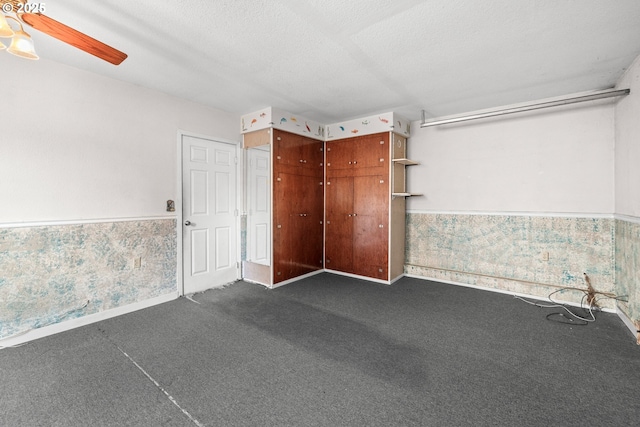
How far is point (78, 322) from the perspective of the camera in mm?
2938

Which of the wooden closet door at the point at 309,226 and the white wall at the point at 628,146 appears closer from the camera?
the white wall at the point at 628,146

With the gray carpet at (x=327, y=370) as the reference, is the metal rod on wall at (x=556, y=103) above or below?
above

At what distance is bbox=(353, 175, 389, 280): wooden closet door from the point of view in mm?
4441

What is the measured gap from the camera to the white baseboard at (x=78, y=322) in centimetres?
258

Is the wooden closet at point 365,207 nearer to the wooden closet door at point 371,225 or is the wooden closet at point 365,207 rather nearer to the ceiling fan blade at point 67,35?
the wooden closet door at point 371,225

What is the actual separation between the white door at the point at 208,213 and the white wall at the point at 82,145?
251mm

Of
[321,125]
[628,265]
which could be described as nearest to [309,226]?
[321,125]

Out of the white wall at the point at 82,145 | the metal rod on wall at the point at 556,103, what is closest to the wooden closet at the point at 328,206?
the metal rod on wall at the point at 556,103

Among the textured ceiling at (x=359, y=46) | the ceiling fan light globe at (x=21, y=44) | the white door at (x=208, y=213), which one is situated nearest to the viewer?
the ceiling fan light globe at (x=21, y=44)

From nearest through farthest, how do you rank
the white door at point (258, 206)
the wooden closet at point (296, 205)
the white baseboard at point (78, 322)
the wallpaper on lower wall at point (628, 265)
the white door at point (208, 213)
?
1. the white baseboard at point (78, 322)
2. the wallpaper on lower wall at point (628, 265)
3. the white door at point (208, 213)
4. the wooden closet at point (296, 205)
5. the white door at point (258, 206)

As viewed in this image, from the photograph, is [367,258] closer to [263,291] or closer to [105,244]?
[263,291]

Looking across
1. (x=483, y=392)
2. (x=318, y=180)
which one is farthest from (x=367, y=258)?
(x=483, y=392)

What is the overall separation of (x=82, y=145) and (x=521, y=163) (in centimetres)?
522

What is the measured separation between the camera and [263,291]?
404 centimetres
